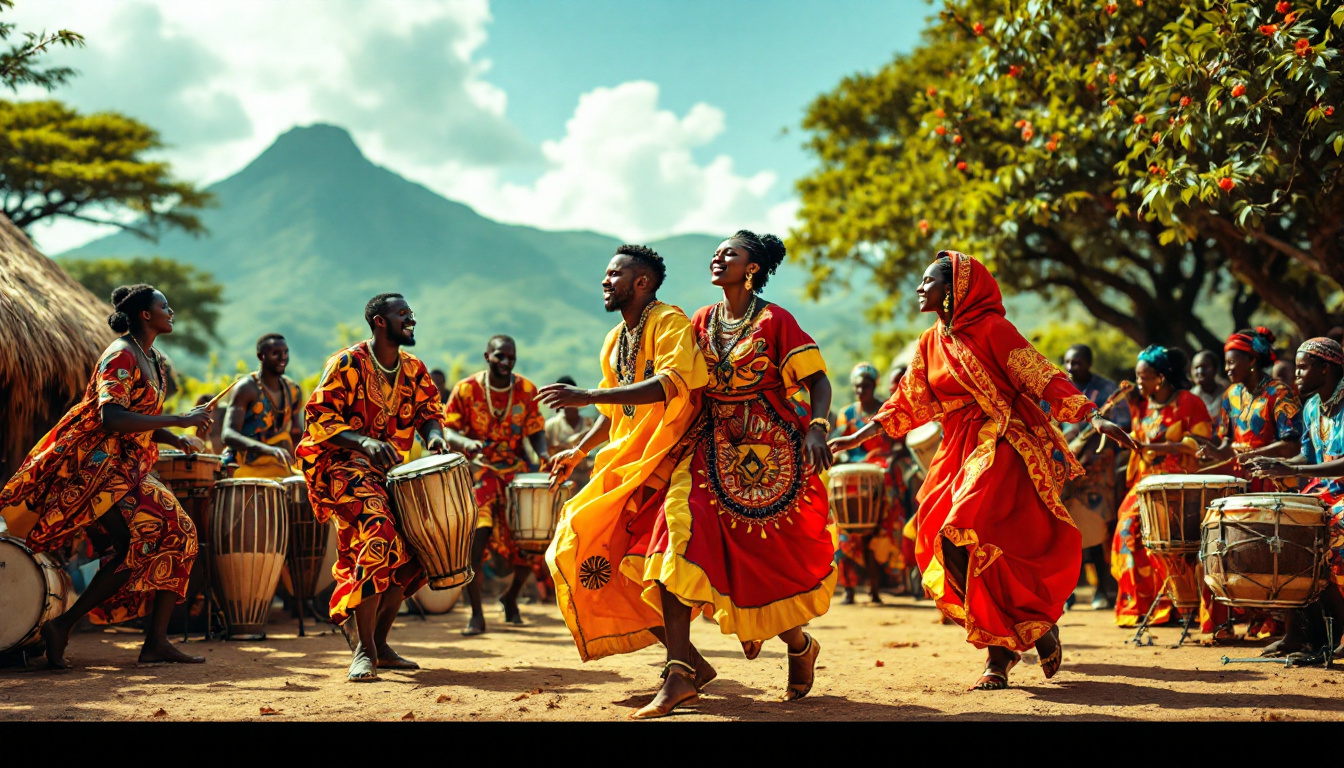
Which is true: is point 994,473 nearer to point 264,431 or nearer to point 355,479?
point 355,479

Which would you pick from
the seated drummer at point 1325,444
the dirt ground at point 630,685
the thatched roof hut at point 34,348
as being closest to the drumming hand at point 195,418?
the dirt ground at point 630,685

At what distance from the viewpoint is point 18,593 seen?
6.55 m

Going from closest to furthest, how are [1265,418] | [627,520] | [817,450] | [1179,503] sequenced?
[817,450] → [627,520] → [1179,503] → [1265,418]

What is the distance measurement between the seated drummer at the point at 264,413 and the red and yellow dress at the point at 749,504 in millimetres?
4560

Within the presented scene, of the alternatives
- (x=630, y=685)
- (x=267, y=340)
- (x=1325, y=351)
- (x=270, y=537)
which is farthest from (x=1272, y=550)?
(x=267, y=340)

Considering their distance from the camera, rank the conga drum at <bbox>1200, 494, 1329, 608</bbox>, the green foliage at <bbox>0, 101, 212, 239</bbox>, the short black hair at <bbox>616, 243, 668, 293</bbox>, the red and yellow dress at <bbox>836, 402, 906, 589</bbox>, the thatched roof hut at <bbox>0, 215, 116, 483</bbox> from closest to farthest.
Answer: the short black hair at <bbox>616, 243, 668, 293</bbox> < the conga drum at <bbox>1200, 494, 1329, 608</bbox> < the thatched roof hut at <bbox>0, 215, 116, 483</bbox> < the red and yellow dress at <bbox>836, 402, 906, 589</bbox> < the green foliage at <bbox>0, 101, 212, 239</bbox>

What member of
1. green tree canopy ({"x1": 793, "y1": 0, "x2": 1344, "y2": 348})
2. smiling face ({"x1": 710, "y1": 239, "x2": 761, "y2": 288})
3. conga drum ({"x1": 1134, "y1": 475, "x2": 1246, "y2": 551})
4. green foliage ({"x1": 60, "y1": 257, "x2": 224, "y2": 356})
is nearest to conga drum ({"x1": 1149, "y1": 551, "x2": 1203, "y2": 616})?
conga drum ({"x1": 1134, "y1": 475, "x2": 1246, "y2": 551})

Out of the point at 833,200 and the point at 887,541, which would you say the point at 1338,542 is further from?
the point at 833,200

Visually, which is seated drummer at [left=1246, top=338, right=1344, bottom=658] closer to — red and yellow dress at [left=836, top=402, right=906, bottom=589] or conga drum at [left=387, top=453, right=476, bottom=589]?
conga drum at [left=387, top=453, right=476, bottom=589]

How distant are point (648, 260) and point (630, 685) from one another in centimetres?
219

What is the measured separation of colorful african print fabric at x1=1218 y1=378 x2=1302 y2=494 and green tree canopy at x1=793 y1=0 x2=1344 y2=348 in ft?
5.26

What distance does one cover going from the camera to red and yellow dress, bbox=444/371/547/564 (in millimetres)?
9773

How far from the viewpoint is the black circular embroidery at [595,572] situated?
5512mm
